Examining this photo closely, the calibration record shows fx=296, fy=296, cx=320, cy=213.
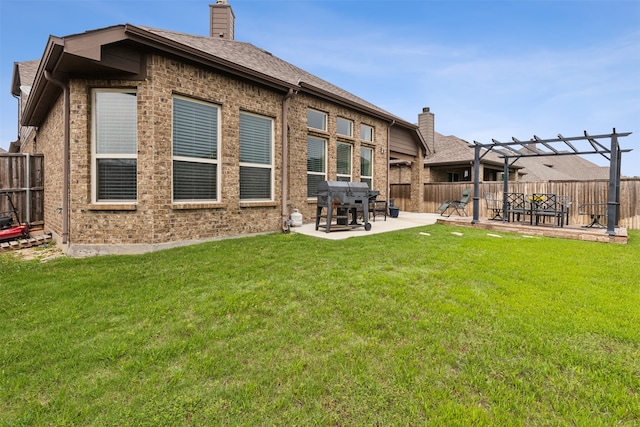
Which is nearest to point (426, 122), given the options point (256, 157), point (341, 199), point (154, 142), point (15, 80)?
point (341, 199)

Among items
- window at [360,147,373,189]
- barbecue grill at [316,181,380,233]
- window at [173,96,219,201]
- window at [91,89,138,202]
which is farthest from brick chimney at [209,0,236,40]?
barbecue grill at [316,181,380,233]

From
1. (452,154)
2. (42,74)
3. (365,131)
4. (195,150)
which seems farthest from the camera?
(452,154)

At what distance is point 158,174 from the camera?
18.9 ft

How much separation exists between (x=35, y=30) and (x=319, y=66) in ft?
49.1

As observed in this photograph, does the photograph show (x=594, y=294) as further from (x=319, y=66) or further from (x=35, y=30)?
(x=319, y=66)

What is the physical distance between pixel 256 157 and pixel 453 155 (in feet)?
47.1

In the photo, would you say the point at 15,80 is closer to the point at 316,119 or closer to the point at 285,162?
the point at 316,119

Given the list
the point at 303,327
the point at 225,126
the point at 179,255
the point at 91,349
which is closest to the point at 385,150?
the point at 225,126

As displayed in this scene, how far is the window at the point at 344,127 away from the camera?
10.2m

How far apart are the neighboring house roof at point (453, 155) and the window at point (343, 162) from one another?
9087 millimetres

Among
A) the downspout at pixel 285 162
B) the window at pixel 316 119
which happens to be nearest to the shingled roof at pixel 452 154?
the window at pixel 316 119

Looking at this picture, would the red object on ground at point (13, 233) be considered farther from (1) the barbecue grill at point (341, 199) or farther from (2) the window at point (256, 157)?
(1) the barbecue grill at point (341, 199)

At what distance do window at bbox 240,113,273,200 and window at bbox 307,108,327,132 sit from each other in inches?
72.9

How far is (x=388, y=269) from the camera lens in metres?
4.38
